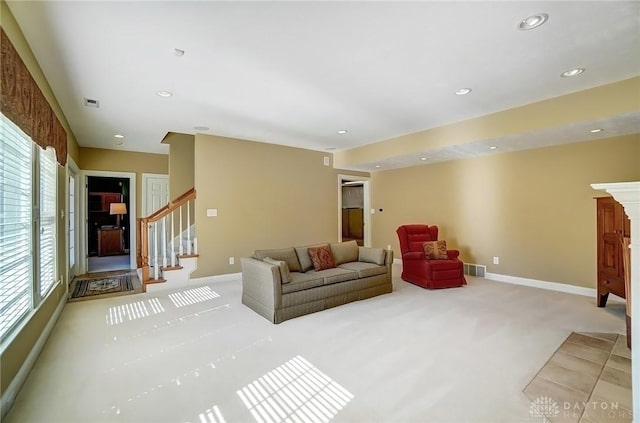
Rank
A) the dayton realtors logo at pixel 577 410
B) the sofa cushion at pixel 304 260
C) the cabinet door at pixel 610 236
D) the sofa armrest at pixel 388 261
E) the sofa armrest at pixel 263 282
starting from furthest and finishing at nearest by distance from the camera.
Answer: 1. the sofa armrest at pixel 388 261
2. the sofa cushion at pixel 304 260
3. the cabinet door at pixel 610 236
4. the sofa armrest at pixel 263 282
5. the dayton realtors logo at pixel 577 410

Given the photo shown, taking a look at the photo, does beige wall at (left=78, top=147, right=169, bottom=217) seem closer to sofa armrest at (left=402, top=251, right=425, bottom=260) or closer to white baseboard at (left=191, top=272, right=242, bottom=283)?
white baseboard at (left=191, top=272, right=242, bottom=283)

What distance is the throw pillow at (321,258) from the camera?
4.16m

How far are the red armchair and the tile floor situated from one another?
77.8 inches

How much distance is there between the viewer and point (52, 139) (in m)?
3.03

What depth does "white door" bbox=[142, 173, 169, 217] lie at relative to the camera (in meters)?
6.66

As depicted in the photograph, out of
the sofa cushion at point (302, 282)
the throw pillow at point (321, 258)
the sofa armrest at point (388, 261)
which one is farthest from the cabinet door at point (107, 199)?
the sofa armrest at point (388, 261)

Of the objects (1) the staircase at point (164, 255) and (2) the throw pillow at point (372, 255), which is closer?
(2) the throw pillow at point (372, 255)

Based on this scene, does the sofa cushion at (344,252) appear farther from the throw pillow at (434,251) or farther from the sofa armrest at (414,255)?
the throw pillow at (434,251)

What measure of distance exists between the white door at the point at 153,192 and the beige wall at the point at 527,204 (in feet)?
18.7

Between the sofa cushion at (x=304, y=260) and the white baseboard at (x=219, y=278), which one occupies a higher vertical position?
the sofa cushion at (x=304, y=260)

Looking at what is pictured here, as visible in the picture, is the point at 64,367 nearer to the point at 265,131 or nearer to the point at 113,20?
the point at 113,20

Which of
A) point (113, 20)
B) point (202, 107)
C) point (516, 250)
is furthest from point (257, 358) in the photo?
point (516, 250)

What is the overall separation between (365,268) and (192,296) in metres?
2.61

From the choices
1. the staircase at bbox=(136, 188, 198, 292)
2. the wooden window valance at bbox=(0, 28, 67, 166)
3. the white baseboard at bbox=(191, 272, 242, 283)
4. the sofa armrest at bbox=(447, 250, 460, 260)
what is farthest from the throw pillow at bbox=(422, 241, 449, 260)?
the wooden window valance at bbox=(0, 28, 67, 166)
